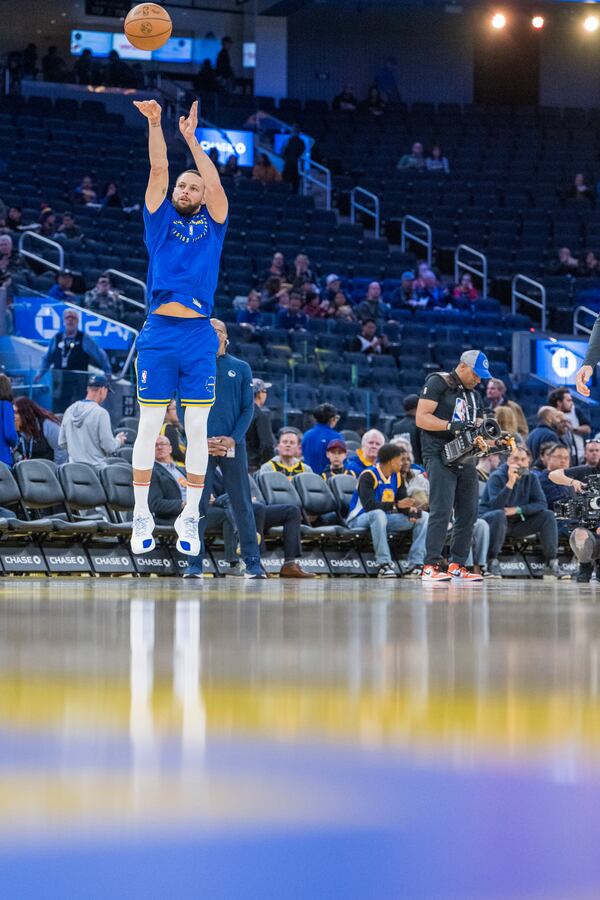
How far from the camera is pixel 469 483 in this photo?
793 centimetres

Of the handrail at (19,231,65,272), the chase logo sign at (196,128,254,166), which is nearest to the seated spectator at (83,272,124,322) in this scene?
the handrail at (19,231,65,272)

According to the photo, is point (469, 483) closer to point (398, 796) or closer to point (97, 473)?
point (97, 473)

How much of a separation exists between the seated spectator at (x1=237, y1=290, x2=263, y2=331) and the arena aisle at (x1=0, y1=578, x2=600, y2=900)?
47.3 feet

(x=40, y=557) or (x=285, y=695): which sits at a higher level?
(x=285, y=695)

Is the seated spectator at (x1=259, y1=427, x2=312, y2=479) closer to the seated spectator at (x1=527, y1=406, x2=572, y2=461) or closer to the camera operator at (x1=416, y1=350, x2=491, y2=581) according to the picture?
the seated spectator at (x1=527, y1=406, x2=572, y2=461)

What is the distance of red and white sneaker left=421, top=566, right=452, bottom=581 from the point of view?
772 cm

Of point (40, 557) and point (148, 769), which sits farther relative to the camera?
point (40, 557)

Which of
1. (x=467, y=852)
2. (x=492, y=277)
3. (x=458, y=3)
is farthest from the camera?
(x=458, y=3)

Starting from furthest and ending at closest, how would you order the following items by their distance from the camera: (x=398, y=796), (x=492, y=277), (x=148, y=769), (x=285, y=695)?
(x=492, y=277)
(x=285, y=695)
(x=148, y=769)
(x=398, y=796)

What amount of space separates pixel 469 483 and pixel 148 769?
21.5 feet

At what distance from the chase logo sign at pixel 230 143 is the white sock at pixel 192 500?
19.9 metres

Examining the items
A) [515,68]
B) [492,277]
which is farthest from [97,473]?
[515,68]

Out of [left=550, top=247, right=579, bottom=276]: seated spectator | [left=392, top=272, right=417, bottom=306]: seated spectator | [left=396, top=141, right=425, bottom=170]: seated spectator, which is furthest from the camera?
[left=396, top=141, right=425, bottom=170]: seated spectator

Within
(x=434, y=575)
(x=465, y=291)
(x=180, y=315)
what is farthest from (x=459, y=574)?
(x=465, y=291)
